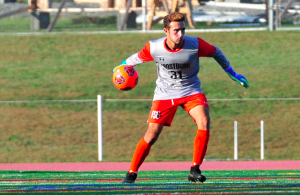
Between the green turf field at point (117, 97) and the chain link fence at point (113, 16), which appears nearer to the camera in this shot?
the green turf field at point (117, 97)

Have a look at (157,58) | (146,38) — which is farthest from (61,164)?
(146,38)

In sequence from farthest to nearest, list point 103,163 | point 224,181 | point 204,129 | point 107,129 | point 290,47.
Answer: point 290,47 → point 107,129 → point 103,163 → point 224,181 → point 204,129

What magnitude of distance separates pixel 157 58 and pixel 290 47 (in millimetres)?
12577

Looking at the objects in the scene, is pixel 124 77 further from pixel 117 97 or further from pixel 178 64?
pixel 117 97

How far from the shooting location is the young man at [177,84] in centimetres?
627

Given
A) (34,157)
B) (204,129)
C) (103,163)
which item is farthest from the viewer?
(34,157)

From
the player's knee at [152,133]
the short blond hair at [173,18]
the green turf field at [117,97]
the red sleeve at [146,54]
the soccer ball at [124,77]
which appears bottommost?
the green turf field at [117,97]

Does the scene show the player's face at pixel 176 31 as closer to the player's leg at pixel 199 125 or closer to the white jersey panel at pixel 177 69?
the white jersey panel at pixel 177 69

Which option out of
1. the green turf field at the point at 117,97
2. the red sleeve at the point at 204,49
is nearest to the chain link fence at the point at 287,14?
the green turf field at the point at 117,97

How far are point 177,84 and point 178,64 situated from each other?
235 mm

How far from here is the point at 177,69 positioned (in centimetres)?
639

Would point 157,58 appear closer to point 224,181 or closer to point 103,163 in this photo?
point 224,181

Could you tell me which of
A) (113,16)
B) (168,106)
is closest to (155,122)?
(168,106)

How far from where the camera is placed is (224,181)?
6949 millimetres
